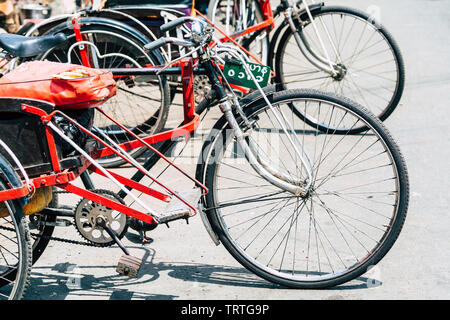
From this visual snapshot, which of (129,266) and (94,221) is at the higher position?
(94,221)

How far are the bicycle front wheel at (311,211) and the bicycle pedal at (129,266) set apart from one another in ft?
1.63

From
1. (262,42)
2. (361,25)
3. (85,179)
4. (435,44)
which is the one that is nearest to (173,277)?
(85,179)

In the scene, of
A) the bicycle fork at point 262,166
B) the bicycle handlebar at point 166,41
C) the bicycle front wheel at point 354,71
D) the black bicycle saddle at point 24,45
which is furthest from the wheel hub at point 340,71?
the black bicycle saddle at point 24,45

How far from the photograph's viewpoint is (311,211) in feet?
13.6

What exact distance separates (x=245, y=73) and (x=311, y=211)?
1.28 meters

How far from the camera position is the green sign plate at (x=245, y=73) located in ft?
10.7

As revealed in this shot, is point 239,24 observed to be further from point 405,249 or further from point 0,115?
point 0,115

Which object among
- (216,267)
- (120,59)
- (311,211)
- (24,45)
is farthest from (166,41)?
(120,59)

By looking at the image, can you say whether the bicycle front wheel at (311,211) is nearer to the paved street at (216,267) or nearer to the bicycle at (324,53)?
the paved street at (216,267)

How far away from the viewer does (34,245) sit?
352 centimetres

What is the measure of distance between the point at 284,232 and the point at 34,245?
1.52 meters

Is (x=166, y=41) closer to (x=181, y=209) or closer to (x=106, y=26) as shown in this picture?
(x=181, y=209)

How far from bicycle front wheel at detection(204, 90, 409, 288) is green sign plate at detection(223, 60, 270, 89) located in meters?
0.12

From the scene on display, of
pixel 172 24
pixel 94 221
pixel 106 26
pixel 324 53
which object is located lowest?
pixel 94 221
